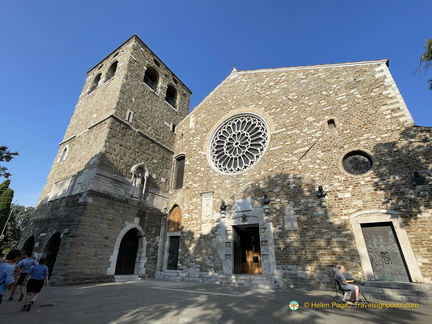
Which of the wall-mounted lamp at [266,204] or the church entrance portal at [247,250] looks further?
the church entrance portal at [247,250]

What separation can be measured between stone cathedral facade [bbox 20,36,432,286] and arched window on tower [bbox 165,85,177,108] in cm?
302

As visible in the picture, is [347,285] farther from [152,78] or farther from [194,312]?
[152,78]

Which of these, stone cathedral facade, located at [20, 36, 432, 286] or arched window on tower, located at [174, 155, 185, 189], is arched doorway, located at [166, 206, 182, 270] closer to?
stone cathedral facade, located at [20, 36, 432, 286]

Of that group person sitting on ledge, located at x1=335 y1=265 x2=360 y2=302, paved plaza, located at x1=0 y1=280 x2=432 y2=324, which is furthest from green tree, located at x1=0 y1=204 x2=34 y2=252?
person sitting on ledge, located at x1=335 y1=265 x2=360 y2=302

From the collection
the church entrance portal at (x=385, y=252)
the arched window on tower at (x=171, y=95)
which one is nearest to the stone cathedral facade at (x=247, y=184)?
the church entrance portal at (x=385, y=252)

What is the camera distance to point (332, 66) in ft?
35.5

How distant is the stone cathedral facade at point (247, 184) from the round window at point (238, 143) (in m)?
0.08

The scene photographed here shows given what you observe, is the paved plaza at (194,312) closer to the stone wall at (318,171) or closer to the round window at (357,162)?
the stone wall at (318,171)

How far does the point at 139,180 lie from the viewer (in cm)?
1160

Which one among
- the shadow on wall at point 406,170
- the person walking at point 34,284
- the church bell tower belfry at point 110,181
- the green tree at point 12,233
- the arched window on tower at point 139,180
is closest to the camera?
the person walking at point 34,284

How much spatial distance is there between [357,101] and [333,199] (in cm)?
444

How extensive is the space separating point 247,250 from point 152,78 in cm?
1411

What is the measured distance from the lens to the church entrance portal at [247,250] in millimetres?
9961

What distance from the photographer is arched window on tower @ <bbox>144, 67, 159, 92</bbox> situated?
52.7 ft
